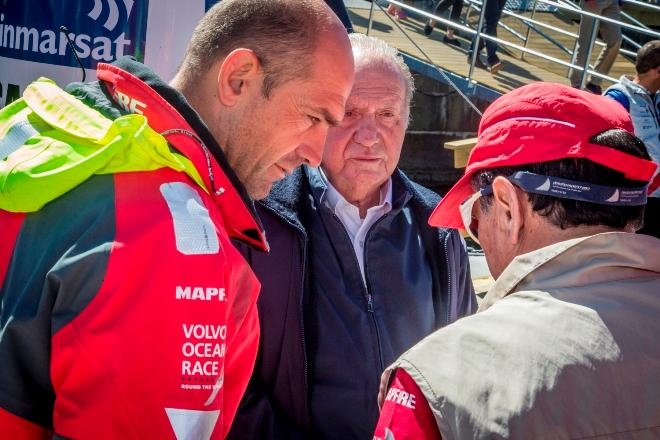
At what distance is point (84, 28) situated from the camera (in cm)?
323

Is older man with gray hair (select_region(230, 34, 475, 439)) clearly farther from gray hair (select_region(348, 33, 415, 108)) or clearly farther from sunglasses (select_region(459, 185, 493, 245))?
sunglasses (select_region(459, 185, 493, 245))

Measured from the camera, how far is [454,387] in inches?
53.3

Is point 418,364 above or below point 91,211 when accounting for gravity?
below

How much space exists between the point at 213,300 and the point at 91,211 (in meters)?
0.23

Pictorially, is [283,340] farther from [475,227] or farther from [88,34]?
[88,34]

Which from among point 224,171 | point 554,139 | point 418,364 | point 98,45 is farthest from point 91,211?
point 98,45

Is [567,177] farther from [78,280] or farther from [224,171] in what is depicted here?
[78,280]

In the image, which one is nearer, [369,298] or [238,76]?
[238,76]

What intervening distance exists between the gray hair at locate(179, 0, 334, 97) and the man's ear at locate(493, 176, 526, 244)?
446mm

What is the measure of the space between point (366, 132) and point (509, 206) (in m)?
1.09

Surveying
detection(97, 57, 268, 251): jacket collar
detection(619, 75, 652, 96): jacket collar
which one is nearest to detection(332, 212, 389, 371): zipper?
detection(97, 57, 268, 251): jacket collar

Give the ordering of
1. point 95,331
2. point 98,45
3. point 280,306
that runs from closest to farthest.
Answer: point 95,331, point 280,306, point 98,45

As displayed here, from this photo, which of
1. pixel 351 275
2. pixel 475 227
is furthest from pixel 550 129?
pixel 351 275

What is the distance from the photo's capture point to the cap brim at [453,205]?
1.88 m
